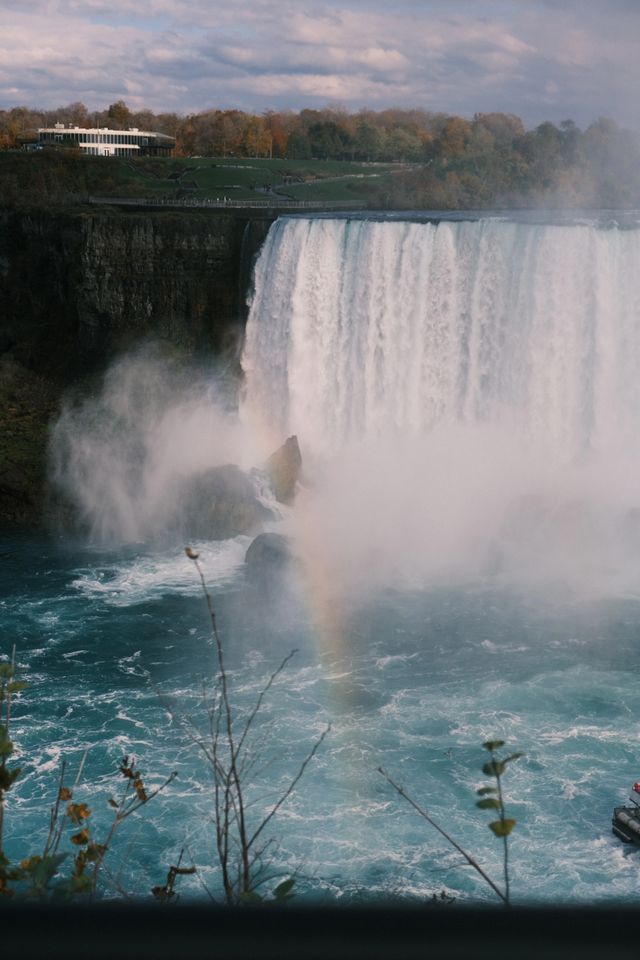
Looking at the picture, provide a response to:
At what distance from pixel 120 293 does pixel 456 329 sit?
1072cm

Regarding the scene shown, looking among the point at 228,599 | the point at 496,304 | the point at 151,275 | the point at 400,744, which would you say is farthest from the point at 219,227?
the point at 400,744

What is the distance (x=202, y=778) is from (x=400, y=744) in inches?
103

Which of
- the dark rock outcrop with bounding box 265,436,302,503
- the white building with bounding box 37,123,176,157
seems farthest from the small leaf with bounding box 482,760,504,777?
the white building with bounding box 37,123,176,157

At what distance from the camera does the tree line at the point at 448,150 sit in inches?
1954

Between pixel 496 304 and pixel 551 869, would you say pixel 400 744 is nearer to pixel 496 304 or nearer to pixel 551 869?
pixel 551 869

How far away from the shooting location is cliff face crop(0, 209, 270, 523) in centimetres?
3284

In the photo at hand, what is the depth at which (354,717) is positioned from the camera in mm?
16453

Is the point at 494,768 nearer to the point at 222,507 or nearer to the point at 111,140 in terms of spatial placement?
the point at 222,507

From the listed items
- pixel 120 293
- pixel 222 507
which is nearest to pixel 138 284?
pixel 120 293

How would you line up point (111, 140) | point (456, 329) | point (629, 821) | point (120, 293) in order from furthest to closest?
point (111, 140) → point (120, 293) → point (456, 329) → point (629, 821)

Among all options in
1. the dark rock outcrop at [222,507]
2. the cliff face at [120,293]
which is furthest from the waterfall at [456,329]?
the dark rock outcrop at [222,507]

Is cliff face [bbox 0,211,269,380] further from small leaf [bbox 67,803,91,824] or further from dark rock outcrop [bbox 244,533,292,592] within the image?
small leaf [bbox 67,803,91,824]

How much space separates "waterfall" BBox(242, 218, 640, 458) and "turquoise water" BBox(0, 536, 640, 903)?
22.2ft

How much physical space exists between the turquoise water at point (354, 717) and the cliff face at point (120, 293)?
10326 millimetres
